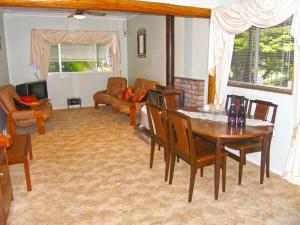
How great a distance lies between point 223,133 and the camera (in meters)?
2.49

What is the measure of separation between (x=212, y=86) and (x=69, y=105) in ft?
14.9

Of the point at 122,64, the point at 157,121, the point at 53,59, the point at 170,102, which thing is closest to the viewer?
the point at 157,121

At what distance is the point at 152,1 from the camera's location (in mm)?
3471

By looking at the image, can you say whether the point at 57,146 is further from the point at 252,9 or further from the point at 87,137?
the point at 252,9

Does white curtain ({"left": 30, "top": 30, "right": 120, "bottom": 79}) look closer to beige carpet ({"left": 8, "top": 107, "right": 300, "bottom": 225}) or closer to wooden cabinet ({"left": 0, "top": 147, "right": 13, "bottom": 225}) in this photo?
beige carpet ({"left": 8, "top": 107, "right": 300, "bottom": 225})

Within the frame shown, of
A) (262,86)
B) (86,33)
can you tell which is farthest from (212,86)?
(86,33)

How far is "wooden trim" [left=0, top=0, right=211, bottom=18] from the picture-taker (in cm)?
307

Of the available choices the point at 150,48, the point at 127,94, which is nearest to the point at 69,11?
the point at 150,48

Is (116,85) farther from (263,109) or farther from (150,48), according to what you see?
(263,109)

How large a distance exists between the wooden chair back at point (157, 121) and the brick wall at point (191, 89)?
160cm

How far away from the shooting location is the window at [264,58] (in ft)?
10.0

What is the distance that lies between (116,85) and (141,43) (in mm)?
1243

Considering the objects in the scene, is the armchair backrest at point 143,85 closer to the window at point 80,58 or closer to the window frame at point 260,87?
the window at point 80,58

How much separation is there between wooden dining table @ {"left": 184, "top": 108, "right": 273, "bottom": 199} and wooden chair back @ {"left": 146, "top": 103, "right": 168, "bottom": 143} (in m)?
0.34
